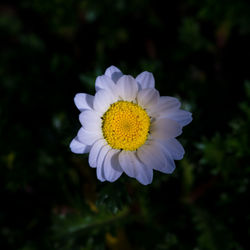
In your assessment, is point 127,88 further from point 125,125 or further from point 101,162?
point 101,162

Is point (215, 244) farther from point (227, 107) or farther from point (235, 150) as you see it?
point (227, 107)

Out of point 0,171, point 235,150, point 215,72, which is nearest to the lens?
point 235,150

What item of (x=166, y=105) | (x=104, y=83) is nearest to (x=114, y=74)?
(x=104, y=83)

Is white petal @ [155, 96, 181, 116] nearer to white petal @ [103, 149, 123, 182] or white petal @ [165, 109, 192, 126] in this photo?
white petal @ [165, 109, 192, 126]

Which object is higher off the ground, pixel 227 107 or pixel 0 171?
pixel 227 107

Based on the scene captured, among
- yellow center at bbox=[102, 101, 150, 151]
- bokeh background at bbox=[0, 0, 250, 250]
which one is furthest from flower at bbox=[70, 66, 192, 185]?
bokeh background at bbox=[0, 0, 250, 250]

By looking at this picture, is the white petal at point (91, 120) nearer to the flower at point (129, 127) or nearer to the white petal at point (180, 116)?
the flower at point (129, 127)

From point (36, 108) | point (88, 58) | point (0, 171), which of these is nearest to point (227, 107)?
point (88, 58)
